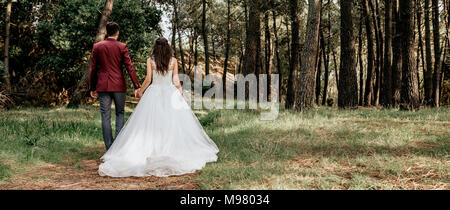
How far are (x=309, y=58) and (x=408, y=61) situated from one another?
12.6 feet

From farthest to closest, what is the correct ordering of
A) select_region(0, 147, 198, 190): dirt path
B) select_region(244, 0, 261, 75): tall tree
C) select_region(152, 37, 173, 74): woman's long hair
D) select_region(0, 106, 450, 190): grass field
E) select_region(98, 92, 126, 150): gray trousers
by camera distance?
select_region(244, 0, 261, 75): tall tree
select_region(98, 92, 126, 150): gray trousers
select_region(152, 37, 173, 74): woman's long hair
select_region(0, 147, 198, 190): dirt path
select_region(0, 106, 450, 190): grass field

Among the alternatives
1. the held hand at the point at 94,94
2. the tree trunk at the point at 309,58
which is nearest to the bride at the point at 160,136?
the held hand at the point at 94,94

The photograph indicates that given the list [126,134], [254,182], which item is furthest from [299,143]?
[126,134]

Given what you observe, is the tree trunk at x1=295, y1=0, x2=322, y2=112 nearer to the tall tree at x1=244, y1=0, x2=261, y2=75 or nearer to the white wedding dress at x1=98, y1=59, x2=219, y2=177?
the tall tree at x1=244, y1=0, x2=261, y2=75

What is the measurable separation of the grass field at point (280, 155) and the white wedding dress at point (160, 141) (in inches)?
9.6

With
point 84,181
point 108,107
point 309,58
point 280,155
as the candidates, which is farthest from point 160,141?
point 309,58

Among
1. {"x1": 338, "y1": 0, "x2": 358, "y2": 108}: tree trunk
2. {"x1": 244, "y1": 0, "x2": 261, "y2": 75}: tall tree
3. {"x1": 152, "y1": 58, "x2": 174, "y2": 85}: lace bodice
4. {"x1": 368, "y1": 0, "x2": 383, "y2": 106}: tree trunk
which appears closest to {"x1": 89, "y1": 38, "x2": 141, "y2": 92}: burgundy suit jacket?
{"x1": 152, "y1": 58, "x2": 174, "y2": 85}: lace bodice

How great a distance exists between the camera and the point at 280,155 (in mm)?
6492

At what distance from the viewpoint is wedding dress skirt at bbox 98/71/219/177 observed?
5.64m

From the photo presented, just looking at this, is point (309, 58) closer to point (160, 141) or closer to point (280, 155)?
point (280, 155)

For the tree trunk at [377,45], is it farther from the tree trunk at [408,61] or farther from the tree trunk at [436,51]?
the tree trunk at [408,61]

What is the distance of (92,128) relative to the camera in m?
9.97

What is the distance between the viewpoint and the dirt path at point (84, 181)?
4.89 meters
